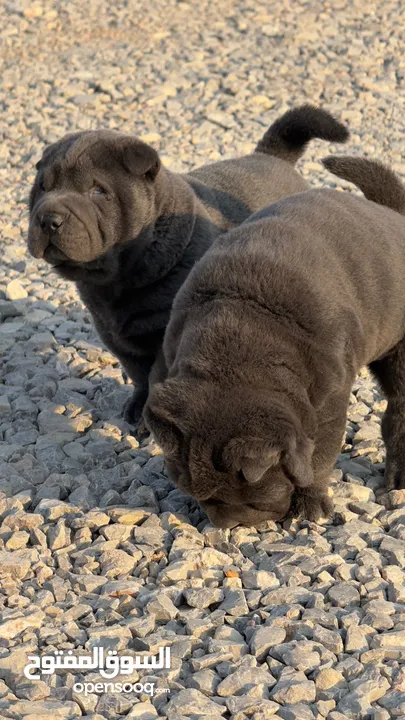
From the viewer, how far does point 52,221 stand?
17.6 feet

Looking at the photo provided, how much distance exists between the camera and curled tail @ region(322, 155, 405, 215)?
5379mm

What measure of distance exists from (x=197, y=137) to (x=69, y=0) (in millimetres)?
4692

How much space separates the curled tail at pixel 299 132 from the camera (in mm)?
6629

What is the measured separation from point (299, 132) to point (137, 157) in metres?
1.79

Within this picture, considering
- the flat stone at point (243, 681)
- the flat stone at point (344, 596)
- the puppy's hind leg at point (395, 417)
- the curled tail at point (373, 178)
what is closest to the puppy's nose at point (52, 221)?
→ the curled tail at point (373, 178)

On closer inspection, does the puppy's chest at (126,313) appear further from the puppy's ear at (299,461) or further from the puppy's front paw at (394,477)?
the puppy's ear at (299,461)

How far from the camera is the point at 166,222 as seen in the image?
588 cm

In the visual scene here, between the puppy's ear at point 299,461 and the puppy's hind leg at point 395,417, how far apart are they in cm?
104

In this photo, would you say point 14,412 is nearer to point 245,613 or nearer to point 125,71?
point 245,613

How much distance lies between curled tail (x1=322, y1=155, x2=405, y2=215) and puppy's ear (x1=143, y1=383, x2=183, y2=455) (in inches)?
75.7

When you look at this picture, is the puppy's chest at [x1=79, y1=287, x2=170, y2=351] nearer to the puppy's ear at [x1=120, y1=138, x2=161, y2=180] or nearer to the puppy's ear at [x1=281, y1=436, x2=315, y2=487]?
the puppy's ear at [x1=120, y1=138, x2=161, y2=180]

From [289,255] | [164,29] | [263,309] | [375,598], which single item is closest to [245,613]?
[375,598]

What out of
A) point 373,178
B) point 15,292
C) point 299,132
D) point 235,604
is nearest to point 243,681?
point 235,604

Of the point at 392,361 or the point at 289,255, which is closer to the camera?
the point at 289,255
